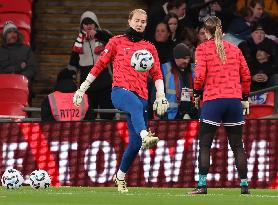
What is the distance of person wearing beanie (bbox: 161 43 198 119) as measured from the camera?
19250 millimetres

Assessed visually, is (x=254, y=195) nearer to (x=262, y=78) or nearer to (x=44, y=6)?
(x=262, y=78)

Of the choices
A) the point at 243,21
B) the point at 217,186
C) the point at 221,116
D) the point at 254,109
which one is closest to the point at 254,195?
the point at 221,116

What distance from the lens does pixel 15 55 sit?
21359mm

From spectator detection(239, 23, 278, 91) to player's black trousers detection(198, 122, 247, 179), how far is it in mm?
5686

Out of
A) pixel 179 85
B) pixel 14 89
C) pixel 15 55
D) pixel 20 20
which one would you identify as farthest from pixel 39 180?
pixel 20 20

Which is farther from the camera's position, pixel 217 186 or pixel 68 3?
pixel 68 3

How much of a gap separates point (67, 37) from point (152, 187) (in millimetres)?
6827

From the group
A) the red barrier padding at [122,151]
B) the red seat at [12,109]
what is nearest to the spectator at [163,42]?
the red seat at [12,109]

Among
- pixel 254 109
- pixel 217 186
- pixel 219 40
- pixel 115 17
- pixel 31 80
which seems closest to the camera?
pixel 219 40

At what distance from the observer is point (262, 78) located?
20.8m

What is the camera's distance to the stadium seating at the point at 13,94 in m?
21.6

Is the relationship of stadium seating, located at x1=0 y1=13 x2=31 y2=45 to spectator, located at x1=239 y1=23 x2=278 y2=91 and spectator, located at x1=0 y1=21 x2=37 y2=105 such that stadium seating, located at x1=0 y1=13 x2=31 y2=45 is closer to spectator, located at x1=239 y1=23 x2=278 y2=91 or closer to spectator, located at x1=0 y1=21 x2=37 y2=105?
spectator, located at x1=0 y1=21 x2=37 y2=105

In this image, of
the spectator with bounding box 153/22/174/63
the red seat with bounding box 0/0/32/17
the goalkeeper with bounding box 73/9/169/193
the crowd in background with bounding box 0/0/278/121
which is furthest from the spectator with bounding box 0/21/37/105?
the goalkeeper with bounding box 73/9/169/193

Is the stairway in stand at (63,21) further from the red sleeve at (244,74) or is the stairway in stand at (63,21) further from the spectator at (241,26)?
the red sleeve at (244,74)
